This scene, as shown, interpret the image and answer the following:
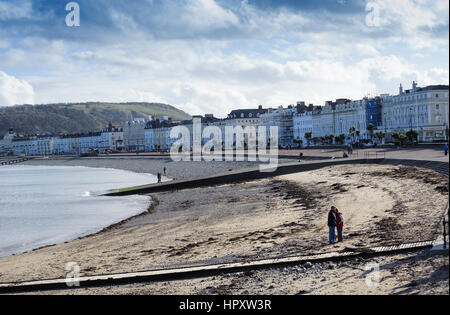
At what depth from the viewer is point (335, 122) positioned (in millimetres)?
108562

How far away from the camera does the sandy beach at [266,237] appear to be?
423 inches

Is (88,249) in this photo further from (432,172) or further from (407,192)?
(432,172)

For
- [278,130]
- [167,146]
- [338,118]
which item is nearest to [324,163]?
[338,118]

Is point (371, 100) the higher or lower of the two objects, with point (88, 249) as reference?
higher

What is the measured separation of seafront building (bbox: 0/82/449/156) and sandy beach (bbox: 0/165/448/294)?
3188 centimetres

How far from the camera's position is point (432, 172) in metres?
25.1

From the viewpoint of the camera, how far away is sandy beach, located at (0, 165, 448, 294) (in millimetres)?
10734

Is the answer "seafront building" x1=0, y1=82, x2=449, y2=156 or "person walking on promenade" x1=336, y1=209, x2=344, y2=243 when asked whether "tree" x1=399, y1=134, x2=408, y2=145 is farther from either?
"person walking on promenade" x1=336, y1=209, x2=344, y2=243

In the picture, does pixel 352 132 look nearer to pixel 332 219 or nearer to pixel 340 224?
pixel 340 224

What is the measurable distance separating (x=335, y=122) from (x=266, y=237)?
9507 cm

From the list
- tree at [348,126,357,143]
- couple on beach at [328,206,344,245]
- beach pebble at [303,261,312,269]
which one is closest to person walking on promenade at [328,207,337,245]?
couple on beach at [328,206,344,245]

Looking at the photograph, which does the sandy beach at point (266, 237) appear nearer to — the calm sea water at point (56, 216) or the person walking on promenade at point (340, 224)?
the person walking on promenade at point (340, 224)

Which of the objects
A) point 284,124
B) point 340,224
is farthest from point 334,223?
point 284,124
